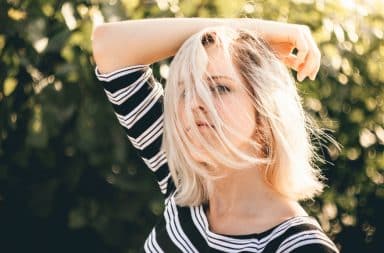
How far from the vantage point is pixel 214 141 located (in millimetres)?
1973

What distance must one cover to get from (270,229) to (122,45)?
664 millimetres

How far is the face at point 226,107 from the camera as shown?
1.97 meters

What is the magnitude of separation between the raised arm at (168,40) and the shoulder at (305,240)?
428mm

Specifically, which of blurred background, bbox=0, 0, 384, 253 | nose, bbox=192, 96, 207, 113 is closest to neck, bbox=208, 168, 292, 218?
nose, bbox=192, 96, 207, 113

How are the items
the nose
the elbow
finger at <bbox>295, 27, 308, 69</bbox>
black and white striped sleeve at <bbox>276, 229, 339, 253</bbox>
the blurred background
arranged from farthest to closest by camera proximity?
the blurred background < the elbow < finger at <bbox>295, 27, 308, 69</bbox> < the nose < black and white striped sleeve at <bbox>276, 229, 339, 253</bbox>

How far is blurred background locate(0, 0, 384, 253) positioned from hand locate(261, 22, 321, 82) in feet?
3.39

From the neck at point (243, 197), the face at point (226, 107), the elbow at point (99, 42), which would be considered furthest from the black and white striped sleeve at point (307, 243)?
the elbow at point (99, 42)

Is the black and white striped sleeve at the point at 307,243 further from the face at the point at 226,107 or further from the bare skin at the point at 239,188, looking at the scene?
the face at the point at 226,107

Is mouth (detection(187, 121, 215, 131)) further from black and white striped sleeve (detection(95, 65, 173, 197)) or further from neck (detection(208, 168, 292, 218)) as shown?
black and white striped sleeve (detection(95, 65, 173, 197))

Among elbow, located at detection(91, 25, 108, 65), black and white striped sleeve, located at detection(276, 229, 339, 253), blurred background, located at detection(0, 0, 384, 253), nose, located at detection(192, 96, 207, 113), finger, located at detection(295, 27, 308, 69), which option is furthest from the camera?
blurred background, located at detection(0, 0, 384, 253)

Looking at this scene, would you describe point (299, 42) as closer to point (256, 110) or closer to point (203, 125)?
point (256, 110)

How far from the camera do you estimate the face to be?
197 cm

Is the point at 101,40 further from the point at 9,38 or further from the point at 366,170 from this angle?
the point at 366,170

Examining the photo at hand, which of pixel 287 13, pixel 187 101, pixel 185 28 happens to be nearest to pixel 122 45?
pixel 185 28
